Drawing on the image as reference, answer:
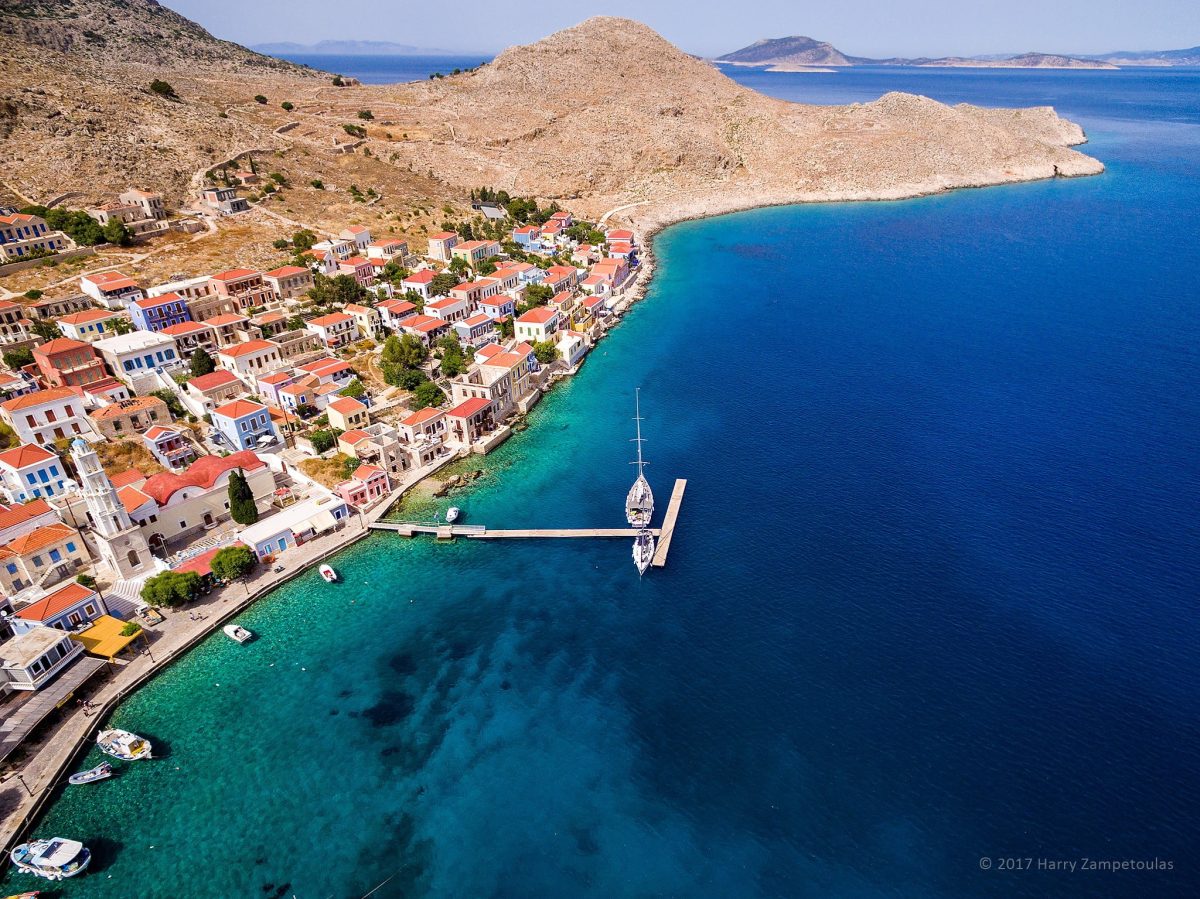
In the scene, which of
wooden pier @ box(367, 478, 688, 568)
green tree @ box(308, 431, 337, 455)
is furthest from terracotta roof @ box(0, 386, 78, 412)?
wooden pier @ box(367, 478, 688, 568)

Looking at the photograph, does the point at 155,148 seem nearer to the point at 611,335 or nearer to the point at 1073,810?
the point at 611,335

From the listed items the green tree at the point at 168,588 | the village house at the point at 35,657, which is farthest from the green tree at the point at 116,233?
the village house at the point at 35,657

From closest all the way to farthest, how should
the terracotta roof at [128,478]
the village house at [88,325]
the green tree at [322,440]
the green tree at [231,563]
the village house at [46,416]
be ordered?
the green tree at [231,563], the terracotta roof at [128,478], the village house at [46,416], the green tree at [322,440], the village house at [88,325]

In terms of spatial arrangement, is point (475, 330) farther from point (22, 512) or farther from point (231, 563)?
point (22, 512)

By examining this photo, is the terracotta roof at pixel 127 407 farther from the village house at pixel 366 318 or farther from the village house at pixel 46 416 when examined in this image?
the village house at pixel 366 318

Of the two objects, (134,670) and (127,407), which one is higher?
(127,407)

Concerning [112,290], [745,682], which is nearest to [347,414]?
[112,290]
